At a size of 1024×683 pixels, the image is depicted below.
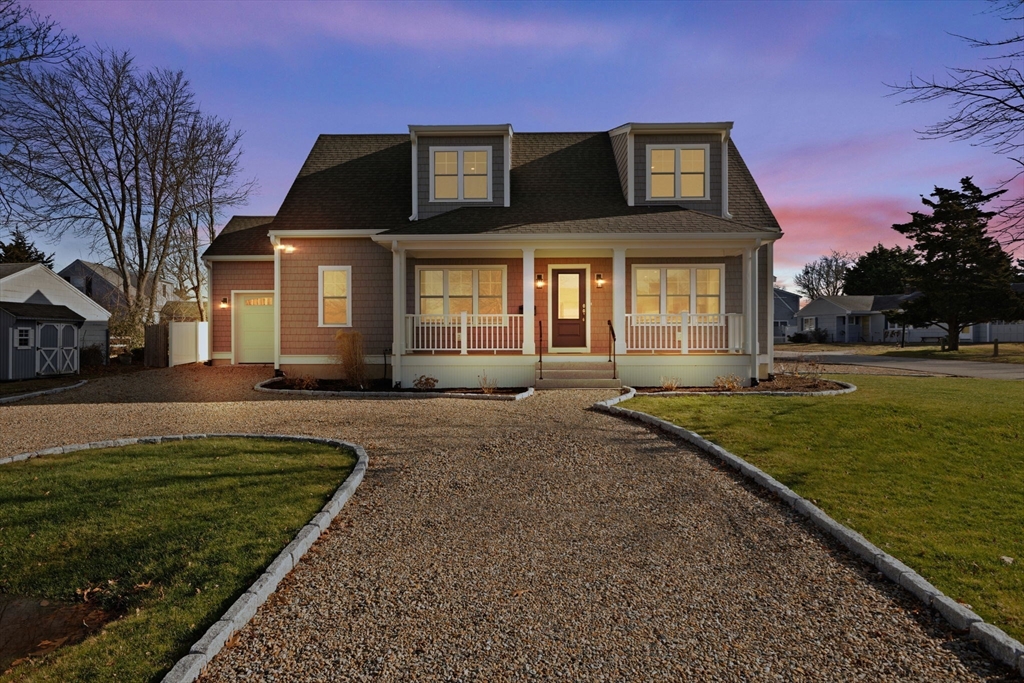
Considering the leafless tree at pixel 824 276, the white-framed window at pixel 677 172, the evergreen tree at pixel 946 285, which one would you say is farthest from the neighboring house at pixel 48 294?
the leafless tree at pixel 824 276

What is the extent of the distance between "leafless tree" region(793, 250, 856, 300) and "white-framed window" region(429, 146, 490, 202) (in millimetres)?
71410

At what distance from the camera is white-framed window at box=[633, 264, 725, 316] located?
595 inches

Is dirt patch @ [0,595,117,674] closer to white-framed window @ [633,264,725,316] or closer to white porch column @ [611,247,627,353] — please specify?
white porch column @ [611,247,627,353]

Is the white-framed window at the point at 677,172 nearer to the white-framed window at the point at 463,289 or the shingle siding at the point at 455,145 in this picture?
the shingle siding at the point at 455,145

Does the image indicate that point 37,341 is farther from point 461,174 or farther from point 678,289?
point 678,289

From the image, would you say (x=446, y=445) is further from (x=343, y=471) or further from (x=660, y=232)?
(x=660, y=232)

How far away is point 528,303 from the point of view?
13570 millimetres

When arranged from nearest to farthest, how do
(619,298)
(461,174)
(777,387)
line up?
(777,387)
(619,298)
(461,174)

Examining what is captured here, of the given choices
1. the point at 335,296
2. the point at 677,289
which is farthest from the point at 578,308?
the point at 335,296

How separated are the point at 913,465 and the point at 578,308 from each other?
9.76 m

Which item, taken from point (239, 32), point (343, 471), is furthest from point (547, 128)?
point (343, 471)

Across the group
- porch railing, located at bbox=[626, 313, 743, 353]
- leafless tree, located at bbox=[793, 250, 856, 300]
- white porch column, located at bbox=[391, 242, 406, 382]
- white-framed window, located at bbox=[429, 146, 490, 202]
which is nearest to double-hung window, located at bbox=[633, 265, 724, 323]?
porch railing, located at bbox=[626, 313, 743, 353]

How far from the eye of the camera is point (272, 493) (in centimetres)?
545

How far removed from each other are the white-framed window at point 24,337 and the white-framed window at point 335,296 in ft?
30.3
